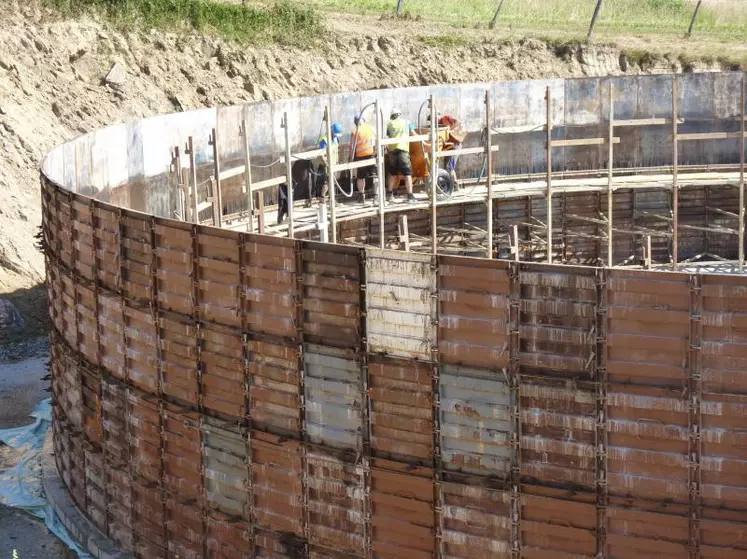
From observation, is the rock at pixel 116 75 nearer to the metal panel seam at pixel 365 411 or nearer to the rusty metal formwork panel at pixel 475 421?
the metal panel seam at pixel 365 411

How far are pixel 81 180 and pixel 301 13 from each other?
50.7 feet

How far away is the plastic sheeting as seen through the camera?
52.9 ft

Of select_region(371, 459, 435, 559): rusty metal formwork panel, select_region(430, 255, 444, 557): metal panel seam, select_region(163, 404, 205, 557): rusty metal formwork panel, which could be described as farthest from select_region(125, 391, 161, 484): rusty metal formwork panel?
select_region(430, 255, 444, 557): metal panel seam

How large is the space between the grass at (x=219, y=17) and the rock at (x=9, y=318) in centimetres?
868

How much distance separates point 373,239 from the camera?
72.0 ft

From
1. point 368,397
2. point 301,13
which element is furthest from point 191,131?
point 301,13

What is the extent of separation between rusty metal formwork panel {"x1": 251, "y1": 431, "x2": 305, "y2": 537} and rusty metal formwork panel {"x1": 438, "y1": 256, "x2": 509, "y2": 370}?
6.25 ft

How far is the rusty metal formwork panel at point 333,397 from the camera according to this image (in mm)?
12352

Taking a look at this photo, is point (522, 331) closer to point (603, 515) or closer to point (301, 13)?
point (603, 515)

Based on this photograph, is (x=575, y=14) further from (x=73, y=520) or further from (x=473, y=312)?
(x=473, y=312)

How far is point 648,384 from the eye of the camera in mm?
11109

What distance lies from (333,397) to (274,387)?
636 mm

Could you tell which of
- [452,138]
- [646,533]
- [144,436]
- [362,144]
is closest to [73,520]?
[144,436]

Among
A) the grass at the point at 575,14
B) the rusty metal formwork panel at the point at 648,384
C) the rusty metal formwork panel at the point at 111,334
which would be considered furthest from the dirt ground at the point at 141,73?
the rusty metal formwork panel at the point at 648,384
